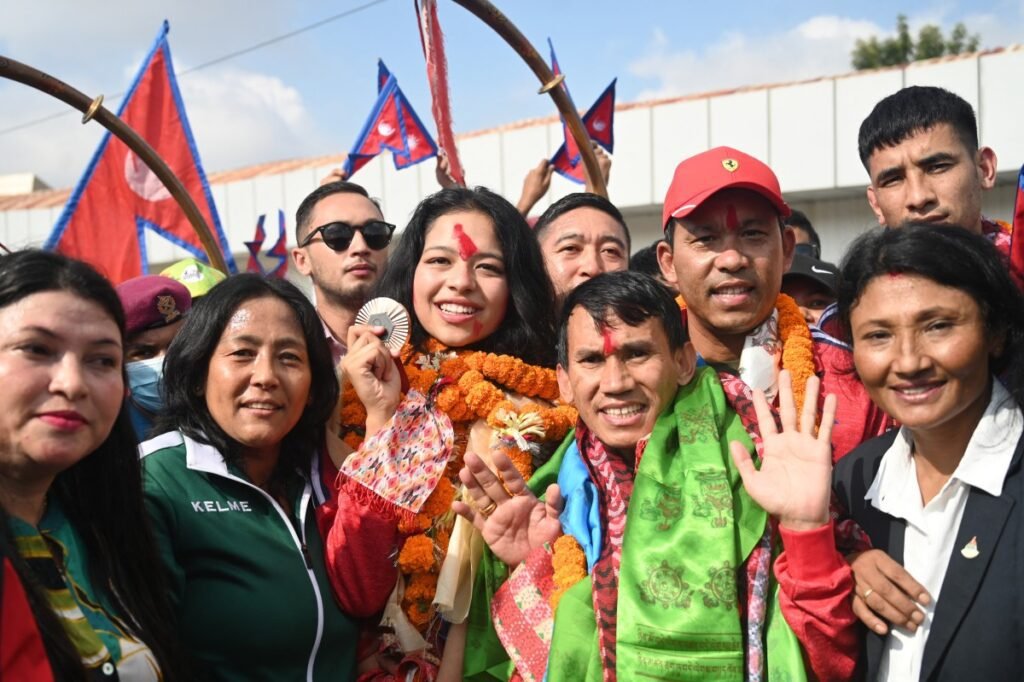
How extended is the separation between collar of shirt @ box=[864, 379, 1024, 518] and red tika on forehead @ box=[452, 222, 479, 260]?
154 cm

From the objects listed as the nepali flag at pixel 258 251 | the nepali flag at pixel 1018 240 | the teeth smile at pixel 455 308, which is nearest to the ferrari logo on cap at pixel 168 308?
the teeth smile at pixel 455 308

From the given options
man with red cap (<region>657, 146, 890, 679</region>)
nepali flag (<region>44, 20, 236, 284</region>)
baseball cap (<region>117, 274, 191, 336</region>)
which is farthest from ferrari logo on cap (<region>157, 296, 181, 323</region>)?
nepali flag (<region>44, 20, 236, 284</region>)

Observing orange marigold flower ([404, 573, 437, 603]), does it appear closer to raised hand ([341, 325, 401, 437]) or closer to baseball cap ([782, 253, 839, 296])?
raised hand ([341, 325, 401, 437])

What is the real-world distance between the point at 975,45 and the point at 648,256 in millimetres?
23364

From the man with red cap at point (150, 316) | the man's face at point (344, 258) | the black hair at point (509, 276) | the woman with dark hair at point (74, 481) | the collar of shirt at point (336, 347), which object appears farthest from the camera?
the man's face at point (344, 258)

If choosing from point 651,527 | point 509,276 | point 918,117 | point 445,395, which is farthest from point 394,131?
point 651,527

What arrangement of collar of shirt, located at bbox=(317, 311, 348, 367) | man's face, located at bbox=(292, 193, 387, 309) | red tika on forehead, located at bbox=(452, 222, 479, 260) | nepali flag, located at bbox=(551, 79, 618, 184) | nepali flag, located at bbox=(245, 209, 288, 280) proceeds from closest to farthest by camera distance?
red tika on forehead, located at bbox=(452, 222, 479, 260)
collar of shirt, located at bbox=(317, 311, 348, 367)
man's face, located at bbox=(292, 193, 387, 309)
nepali flag, located at bbox=(551, 79, 618, 184)
nepali flag, located at bbox=(245, 209, 288, 280)

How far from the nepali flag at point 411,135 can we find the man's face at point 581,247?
2.56m

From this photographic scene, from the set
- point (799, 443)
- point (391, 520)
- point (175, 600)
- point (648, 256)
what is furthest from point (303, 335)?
point (648, 256)

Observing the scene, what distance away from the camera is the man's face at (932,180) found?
3.30m

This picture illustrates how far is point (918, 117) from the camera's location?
3.36m

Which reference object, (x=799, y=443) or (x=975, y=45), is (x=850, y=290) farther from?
(x=975, y=45)

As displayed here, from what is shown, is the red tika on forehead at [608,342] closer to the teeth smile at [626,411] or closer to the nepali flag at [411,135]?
the teeth smile at [626,411]

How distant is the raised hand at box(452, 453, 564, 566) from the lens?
277cm
